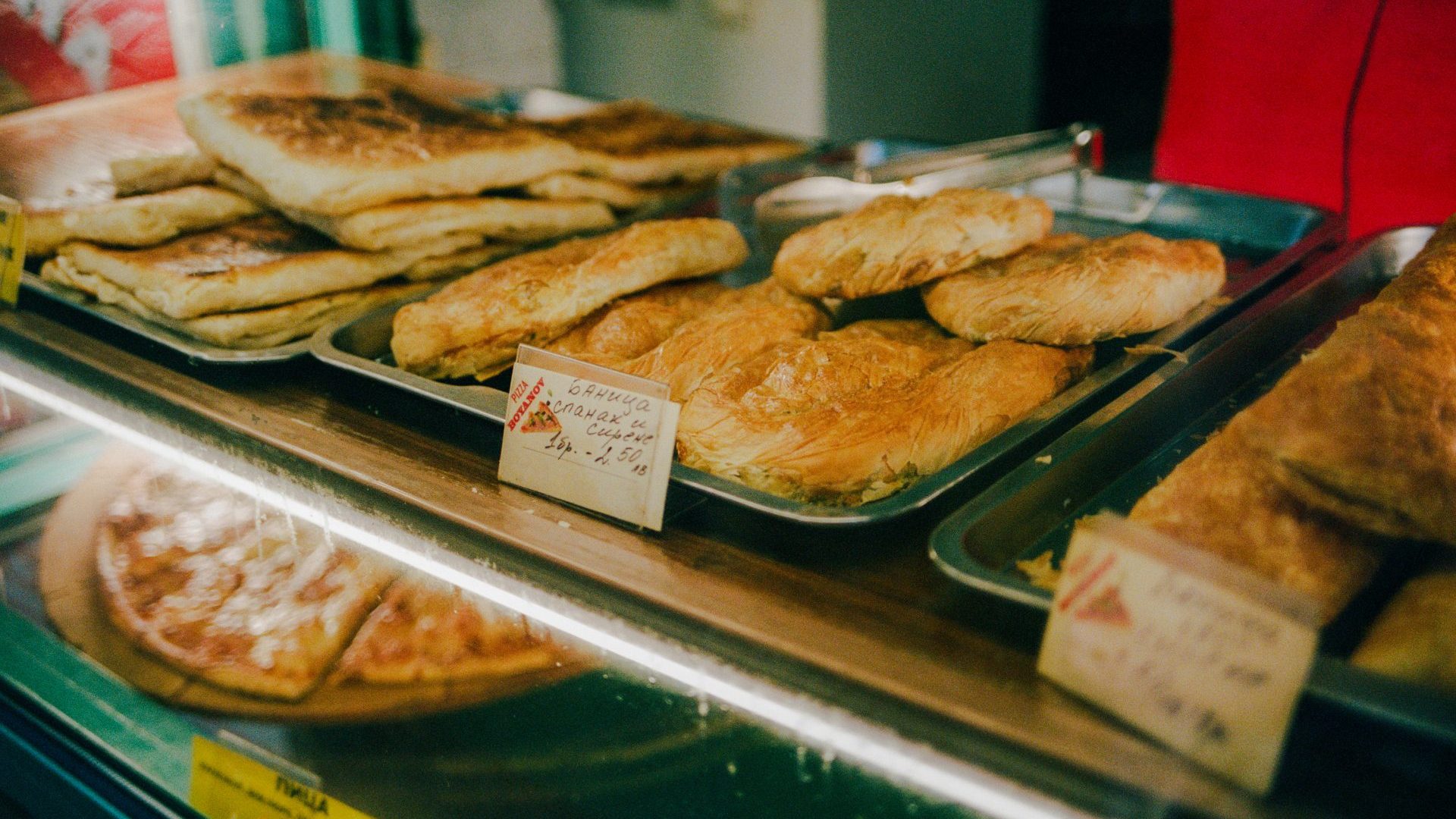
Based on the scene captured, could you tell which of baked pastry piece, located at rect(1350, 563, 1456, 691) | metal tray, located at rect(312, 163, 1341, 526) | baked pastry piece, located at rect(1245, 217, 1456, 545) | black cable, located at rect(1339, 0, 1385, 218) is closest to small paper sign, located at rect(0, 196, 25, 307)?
metal tray, located at rect(312, 163, 1341, 526)

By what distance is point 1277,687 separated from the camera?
3.21 feet

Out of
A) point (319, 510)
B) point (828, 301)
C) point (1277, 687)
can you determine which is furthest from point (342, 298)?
point (1277, 687)

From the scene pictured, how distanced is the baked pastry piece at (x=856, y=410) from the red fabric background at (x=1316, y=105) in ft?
6.29

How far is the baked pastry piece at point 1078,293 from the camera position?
6.15 ft

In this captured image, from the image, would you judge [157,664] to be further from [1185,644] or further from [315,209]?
[1185,644]

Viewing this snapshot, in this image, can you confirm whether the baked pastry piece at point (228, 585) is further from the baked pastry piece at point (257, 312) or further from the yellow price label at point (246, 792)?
the baked pastry piece at point (257, 312)

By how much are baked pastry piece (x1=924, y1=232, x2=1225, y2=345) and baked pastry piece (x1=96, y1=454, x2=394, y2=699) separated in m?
1.10

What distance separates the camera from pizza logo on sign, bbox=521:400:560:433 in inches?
60.6

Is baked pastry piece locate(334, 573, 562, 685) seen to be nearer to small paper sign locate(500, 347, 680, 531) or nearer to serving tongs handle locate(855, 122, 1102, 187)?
small paper sign locate(500, 347, 680, 531)

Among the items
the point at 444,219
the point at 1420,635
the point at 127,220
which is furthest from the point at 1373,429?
the point at 127,220

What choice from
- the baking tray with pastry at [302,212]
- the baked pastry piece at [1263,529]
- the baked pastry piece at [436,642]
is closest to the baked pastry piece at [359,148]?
the baking tray with pastry at [302,212]

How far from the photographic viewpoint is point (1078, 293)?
1.88 metres

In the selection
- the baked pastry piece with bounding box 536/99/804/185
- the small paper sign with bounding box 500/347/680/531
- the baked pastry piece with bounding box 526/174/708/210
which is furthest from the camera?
the baked pastry piece with bounding box 536/99/804/185

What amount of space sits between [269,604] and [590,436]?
0.91 meters
